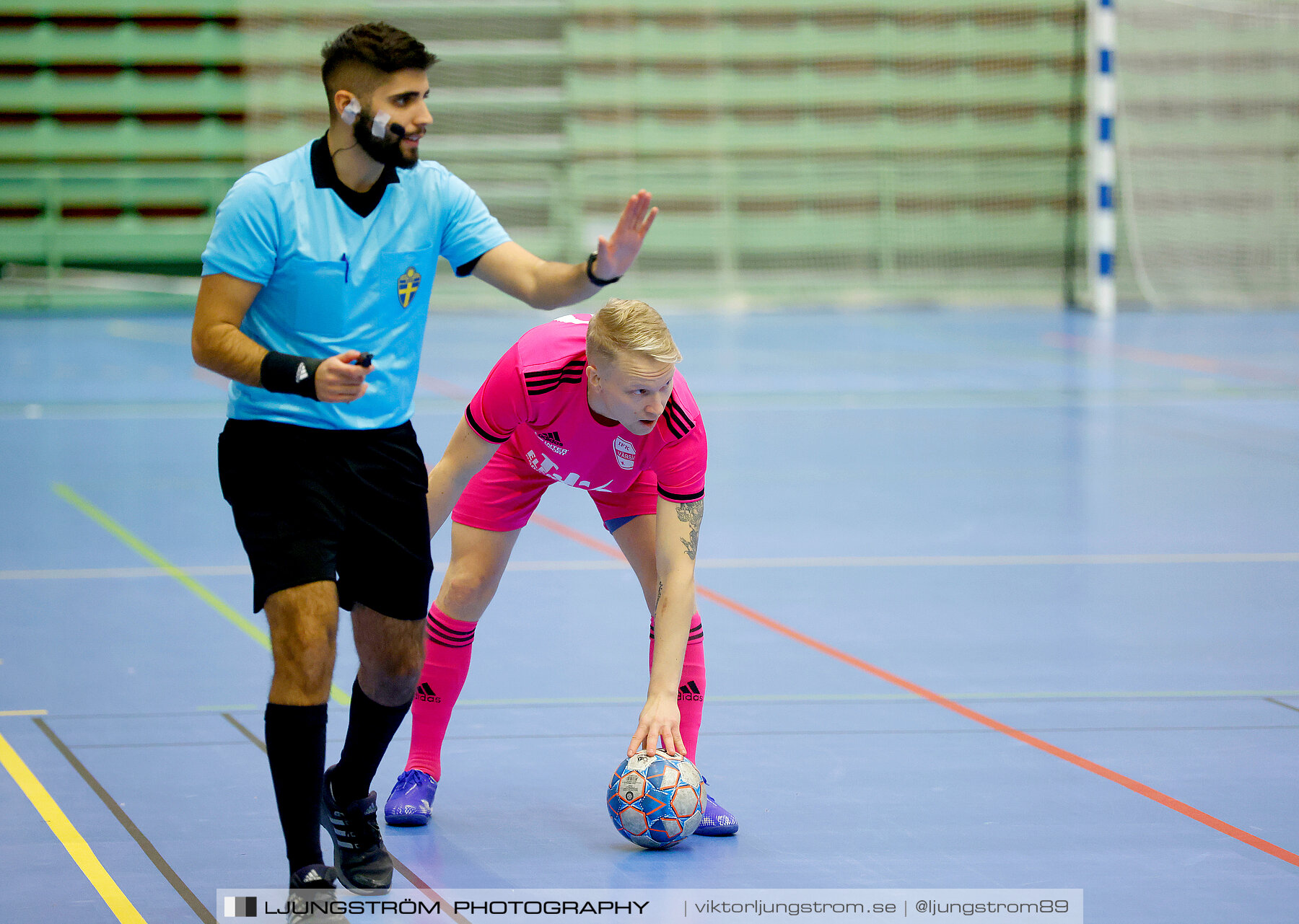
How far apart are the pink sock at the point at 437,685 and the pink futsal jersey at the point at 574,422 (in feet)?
1.72

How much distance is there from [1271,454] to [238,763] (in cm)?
681

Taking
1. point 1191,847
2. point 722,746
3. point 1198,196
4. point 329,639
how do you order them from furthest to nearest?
point 1198,196
point 722,746
point 1191,847
point 329,639

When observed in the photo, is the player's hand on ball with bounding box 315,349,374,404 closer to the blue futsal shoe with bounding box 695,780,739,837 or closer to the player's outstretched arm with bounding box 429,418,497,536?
the player's outstretched arm with bounding box 429,418,497,536

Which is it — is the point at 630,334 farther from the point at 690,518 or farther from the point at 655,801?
the point at 655,801

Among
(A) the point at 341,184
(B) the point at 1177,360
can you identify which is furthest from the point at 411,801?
(B) the point at 1177,360

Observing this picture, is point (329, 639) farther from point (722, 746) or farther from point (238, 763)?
point (722, 746)

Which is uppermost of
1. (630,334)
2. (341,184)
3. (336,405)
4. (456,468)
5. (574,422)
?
(341,184)

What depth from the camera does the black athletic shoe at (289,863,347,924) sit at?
2.87 metres

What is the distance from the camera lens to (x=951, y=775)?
387cm

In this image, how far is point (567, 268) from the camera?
3.29 metres

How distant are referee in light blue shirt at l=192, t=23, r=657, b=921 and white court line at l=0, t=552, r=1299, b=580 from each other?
304 centimetres

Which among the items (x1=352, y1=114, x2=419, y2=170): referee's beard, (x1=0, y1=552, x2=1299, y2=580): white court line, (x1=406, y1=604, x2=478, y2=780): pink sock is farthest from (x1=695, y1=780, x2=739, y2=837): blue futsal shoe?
(x1=0, y1=552, x2=1299, y2=580): white court line

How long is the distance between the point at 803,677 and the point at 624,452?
152cm

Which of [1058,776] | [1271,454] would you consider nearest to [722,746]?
[1058,776]
